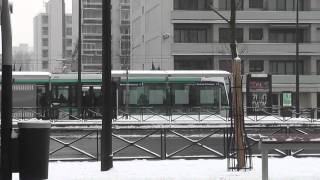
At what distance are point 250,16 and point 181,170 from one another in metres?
55.8

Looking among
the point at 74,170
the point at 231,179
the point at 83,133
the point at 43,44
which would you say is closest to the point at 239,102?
the point at 231,179

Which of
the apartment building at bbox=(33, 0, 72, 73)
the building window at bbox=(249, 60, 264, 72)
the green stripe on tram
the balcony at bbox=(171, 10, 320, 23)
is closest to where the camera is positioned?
the green stripe on tram

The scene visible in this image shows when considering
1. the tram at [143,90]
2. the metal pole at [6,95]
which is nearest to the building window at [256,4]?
the tram at [143,90]

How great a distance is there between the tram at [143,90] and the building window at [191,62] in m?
25.5

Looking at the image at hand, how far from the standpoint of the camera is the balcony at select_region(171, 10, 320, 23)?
6675cm

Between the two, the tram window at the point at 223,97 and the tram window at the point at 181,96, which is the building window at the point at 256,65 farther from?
the tram window at the point at 181,96

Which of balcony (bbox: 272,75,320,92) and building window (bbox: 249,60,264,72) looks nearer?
balcony (bbox: 272,75,320,92)

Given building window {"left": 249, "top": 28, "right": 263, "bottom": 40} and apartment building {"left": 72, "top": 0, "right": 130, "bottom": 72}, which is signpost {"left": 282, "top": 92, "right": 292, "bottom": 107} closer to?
building window {"left": 249, "top": 28, "right": 263, "bottom": 40}

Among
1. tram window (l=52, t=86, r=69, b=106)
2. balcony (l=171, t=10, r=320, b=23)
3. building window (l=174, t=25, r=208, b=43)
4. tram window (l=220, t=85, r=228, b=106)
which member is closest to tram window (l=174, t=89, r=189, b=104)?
tram window (l=220, t=85, r=228, b=106)

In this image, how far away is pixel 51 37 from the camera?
513ft

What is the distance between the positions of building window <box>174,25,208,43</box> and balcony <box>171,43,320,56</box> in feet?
5.10

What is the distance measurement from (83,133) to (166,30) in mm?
50773

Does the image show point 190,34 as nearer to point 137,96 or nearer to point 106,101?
point 137,96

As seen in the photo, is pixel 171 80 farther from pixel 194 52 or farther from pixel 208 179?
pixel 208 179
